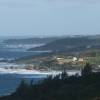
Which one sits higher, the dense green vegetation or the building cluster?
the dense green vegetation

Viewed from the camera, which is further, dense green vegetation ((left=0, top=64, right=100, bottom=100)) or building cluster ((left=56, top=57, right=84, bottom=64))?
building cluster ((left=56, top=57, right=84, bottom=64))

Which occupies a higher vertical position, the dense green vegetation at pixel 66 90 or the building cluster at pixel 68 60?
the dense green vegetation at pixel 66 90

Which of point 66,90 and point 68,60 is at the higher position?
point 66,90

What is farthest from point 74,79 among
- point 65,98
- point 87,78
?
point 65,98

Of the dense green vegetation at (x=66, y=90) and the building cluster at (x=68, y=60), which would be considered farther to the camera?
the building cluster at (x=68, y=60)

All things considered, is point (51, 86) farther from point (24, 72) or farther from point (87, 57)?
point (87, 57)

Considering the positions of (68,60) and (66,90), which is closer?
(66,90)

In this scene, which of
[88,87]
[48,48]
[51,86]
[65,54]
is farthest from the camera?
[48,48]

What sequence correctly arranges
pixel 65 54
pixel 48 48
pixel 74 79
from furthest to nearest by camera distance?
pixel 48 48, pixel 65 54, pixel 74 79
